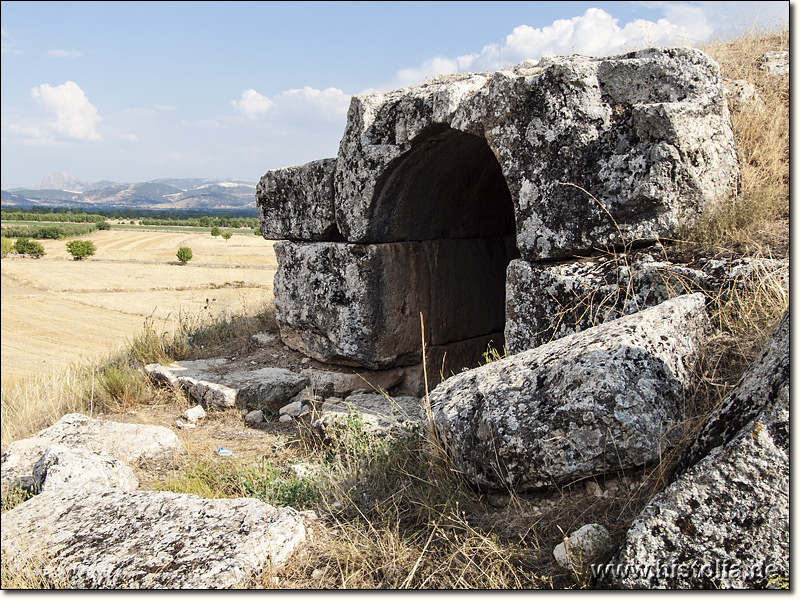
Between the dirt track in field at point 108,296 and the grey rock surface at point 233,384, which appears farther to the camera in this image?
the dirt track in field at point 108,296

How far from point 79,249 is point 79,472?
31.9 meters

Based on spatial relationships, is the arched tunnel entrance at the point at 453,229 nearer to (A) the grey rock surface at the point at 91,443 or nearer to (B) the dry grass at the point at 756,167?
(B) the dry grass at the point at 756,167

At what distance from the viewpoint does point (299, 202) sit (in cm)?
582

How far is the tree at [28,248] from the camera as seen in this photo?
107 ft

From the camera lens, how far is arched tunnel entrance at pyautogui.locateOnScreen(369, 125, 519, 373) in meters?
5.12

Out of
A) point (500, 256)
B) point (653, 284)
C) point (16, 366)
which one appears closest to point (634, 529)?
point (653, 284)

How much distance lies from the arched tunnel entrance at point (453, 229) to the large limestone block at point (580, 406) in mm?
2428

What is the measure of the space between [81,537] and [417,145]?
3.43m

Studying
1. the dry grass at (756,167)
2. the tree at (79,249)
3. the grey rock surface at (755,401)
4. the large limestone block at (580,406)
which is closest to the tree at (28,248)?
the tree at (79,249)

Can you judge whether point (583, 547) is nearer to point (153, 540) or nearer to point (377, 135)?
point (153, 540)

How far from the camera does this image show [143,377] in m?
5.89

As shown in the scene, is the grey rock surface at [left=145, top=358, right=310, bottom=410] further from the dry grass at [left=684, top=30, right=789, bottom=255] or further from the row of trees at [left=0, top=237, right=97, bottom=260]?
the row of trees at [left=0, top=237, right=97, bottom=260]

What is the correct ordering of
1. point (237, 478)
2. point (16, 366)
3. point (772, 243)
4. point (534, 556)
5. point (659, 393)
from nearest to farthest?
point (534, 556) < point (659, 393) < point (772, 243) < point (237, 478) < point (16, 366)

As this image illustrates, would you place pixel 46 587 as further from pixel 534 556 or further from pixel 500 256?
pixel 500 256
